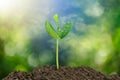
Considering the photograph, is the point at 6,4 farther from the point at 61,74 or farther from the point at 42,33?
the point at 61,74

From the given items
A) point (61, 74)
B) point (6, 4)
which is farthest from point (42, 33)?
point (61, 74)

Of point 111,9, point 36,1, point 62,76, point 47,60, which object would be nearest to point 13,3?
point 36,1

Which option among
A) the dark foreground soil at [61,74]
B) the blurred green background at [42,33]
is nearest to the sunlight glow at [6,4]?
the blurred green background at [42,33]

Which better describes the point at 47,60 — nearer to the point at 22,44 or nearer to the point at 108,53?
the point at 22,44

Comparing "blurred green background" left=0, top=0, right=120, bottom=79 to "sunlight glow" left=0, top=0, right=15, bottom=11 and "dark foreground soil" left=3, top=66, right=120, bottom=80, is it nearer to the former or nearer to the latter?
"sunlight glow" left=0, top=0, right=15, bottom=11

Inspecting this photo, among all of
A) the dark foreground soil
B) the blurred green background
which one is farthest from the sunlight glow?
the dark foreground soil

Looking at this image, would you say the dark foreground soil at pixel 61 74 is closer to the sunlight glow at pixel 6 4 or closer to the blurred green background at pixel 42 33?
the blurred green background at pixel 42 33
